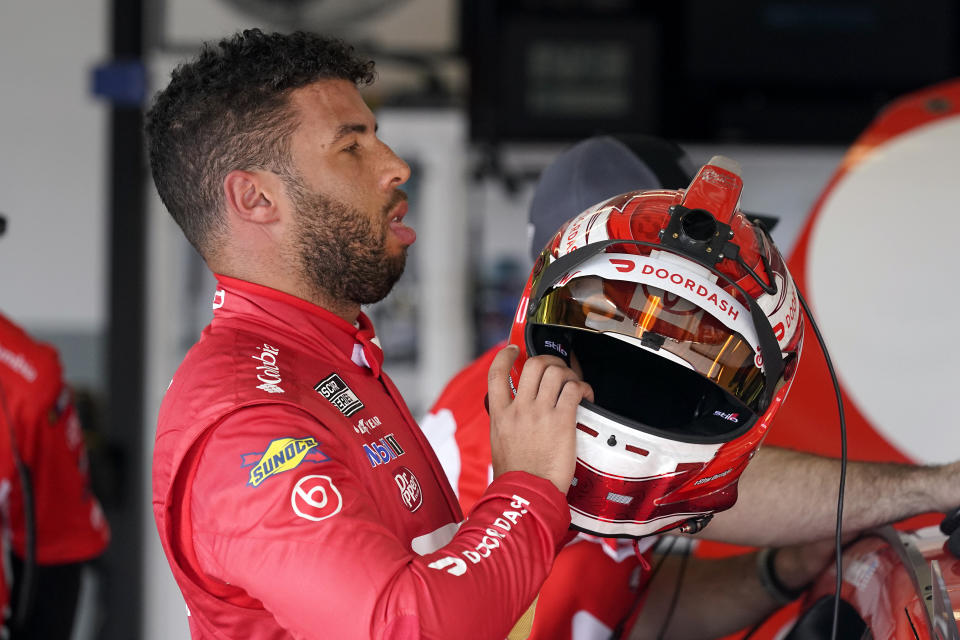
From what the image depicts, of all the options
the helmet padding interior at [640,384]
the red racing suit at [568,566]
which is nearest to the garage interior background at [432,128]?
the red racing suit at [568,566]

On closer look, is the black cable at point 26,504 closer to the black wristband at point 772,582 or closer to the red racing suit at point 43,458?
the red racing suit at point 43,458

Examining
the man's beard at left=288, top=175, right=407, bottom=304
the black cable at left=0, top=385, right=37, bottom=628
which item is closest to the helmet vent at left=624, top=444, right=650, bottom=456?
the man's beard at left=288, top=175, right=407, bottom=304

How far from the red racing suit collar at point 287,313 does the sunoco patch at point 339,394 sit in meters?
0.05

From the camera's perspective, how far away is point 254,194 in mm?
1079

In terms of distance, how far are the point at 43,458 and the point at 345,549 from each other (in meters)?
1.57

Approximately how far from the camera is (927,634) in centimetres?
100

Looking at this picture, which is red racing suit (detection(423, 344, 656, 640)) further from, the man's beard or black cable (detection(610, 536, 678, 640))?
the man's beard

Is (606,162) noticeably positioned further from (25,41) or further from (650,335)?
(25,41)

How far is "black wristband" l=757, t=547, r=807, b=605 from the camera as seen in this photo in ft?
4.51

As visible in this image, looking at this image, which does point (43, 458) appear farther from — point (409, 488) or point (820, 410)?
point (820, 410)

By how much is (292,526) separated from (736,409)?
492mm

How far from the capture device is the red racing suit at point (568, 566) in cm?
136

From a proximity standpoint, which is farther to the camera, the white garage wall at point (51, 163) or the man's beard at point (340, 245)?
the white garage wall at point (51, 163)

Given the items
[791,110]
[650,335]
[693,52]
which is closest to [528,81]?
[693,52]
